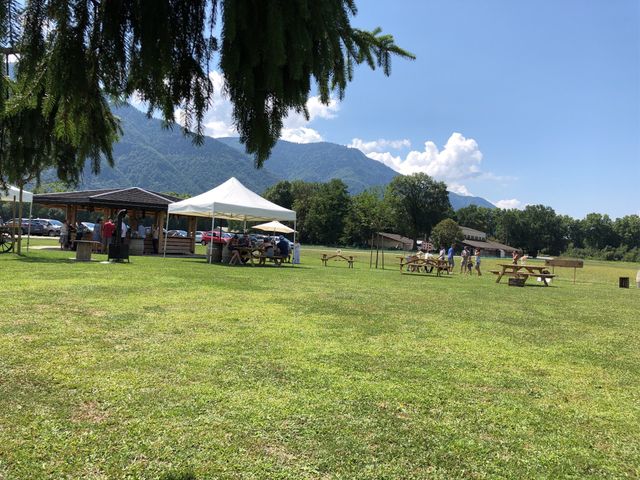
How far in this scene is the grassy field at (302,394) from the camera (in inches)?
114

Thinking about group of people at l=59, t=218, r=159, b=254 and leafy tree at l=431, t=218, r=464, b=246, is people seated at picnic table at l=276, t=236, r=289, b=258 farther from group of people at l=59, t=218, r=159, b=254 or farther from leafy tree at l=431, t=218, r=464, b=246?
leafy tree at l=431, t=218, r=464, b=246

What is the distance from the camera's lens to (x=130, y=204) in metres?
24.1

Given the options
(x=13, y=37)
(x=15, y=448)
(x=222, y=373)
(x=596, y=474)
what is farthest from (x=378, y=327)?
(x=13, y=37)

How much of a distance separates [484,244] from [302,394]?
128495 millimetres

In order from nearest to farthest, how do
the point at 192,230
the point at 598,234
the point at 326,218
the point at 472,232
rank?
the point at 192,230, the point at 326,218, the point at 472,232, the point at 598,234

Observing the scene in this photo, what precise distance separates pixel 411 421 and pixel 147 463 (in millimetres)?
1841

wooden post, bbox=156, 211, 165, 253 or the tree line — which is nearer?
wooden post, bbox=156, 211, 165, 253

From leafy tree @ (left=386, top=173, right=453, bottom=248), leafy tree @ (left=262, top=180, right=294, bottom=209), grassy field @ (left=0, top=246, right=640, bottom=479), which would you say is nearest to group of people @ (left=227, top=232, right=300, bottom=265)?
grassy field @ (left=0, top=246, right=640, bottom=479)

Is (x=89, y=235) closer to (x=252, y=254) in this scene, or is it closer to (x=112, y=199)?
(x=112, y=199)

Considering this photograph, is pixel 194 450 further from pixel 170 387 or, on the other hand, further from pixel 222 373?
pixel 222 373

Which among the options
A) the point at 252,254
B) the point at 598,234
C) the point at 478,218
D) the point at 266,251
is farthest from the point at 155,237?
the point at 598,234

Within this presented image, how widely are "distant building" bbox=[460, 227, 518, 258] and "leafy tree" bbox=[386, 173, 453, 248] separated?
11920 mm

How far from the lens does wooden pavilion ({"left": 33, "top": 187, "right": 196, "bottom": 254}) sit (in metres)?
24.0

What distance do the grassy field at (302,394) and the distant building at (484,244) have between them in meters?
115
